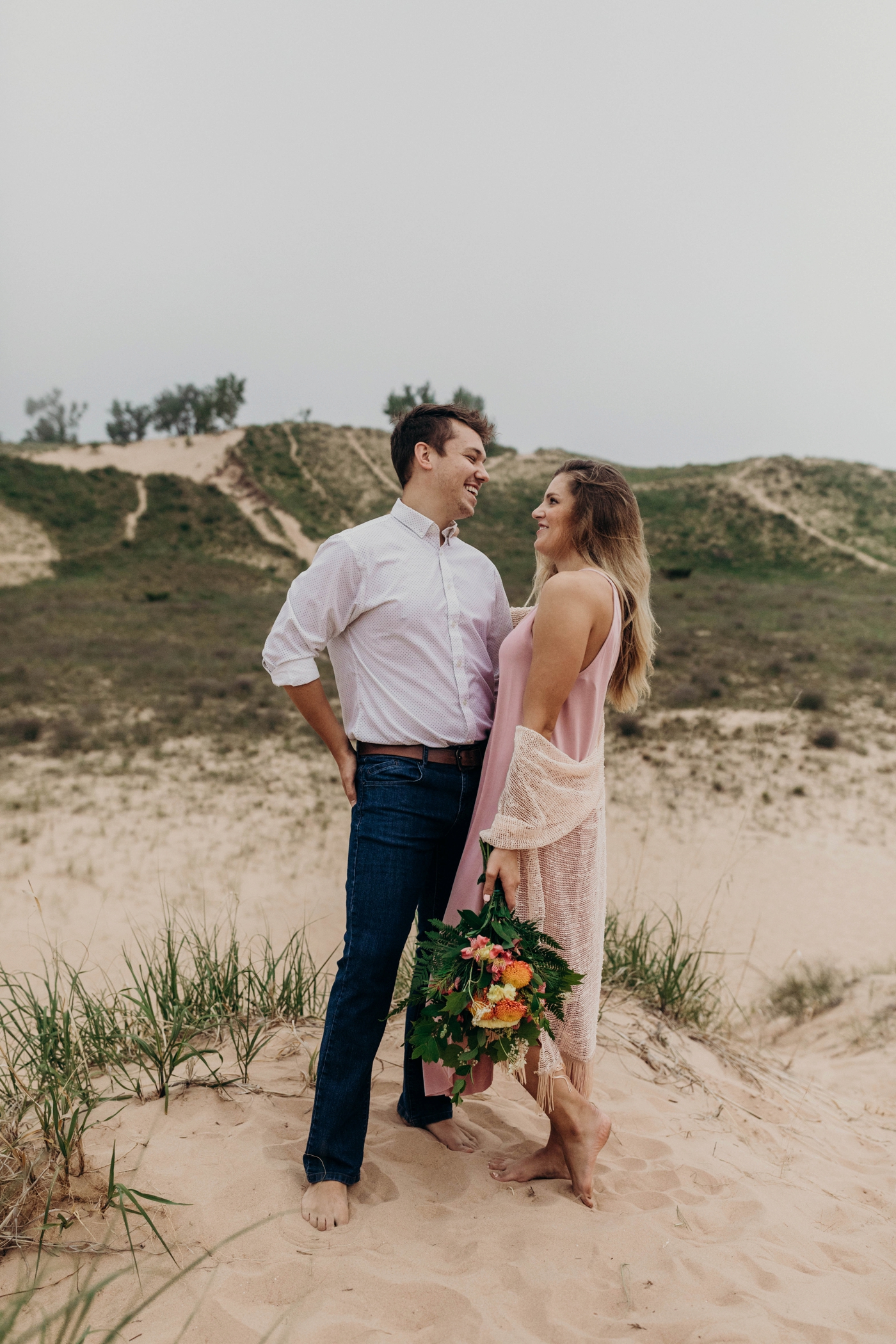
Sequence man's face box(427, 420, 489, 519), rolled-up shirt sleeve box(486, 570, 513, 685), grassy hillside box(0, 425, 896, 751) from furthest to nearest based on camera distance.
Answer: grassy hillside box(0, 425, 896, 751) → rolled-up shirt sleeve box(486, 570, 513, 685) → man's face box(427, 420, 489, 519)

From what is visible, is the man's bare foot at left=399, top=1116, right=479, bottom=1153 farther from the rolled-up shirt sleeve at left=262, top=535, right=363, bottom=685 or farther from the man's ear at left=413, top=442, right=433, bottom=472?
the man's ear at left=413, top=442, right=433, bottom=472

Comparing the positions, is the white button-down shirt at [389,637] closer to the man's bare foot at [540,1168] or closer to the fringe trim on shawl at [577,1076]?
the fringe trim on shawl at [577,1076]

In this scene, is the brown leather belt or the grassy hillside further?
the grassy hillside

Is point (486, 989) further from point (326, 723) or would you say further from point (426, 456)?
point (426, 456)

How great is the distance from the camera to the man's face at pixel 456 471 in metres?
2.53

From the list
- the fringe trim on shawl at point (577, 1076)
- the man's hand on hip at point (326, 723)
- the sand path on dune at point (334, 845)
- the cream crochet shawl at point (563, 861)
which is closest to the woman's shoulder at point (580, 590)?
the cream crochet shawl at point (563, 861)

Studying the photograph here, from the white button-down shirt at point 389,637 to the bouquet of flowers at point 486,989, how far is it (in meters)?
0.55

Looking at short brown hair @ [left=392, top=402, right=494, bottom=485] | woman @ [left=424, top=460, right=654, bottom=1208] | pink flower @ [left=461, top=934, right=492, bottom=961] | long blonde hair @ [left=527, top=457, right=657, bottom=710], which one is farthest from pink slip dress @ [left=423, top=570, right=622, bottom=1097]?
short brown hair @ [left=392, top=402, right=494, bottom=485]

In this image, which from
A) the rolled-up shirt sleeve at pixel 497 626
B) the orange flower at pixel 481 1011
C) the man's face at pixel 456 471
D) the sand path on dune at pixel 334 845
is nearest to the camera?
the orange flower at pixel 481 1011

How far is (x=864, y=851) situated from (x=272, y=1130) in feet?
25.3

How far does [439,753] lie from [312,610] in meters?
0.55

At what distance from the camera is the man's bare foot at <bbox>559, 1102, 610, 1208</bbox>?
92.0 inches

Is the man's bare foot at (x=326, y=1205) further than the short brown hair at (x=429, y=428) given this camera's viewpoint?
No

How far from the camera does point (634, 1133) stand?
275 centimetres
